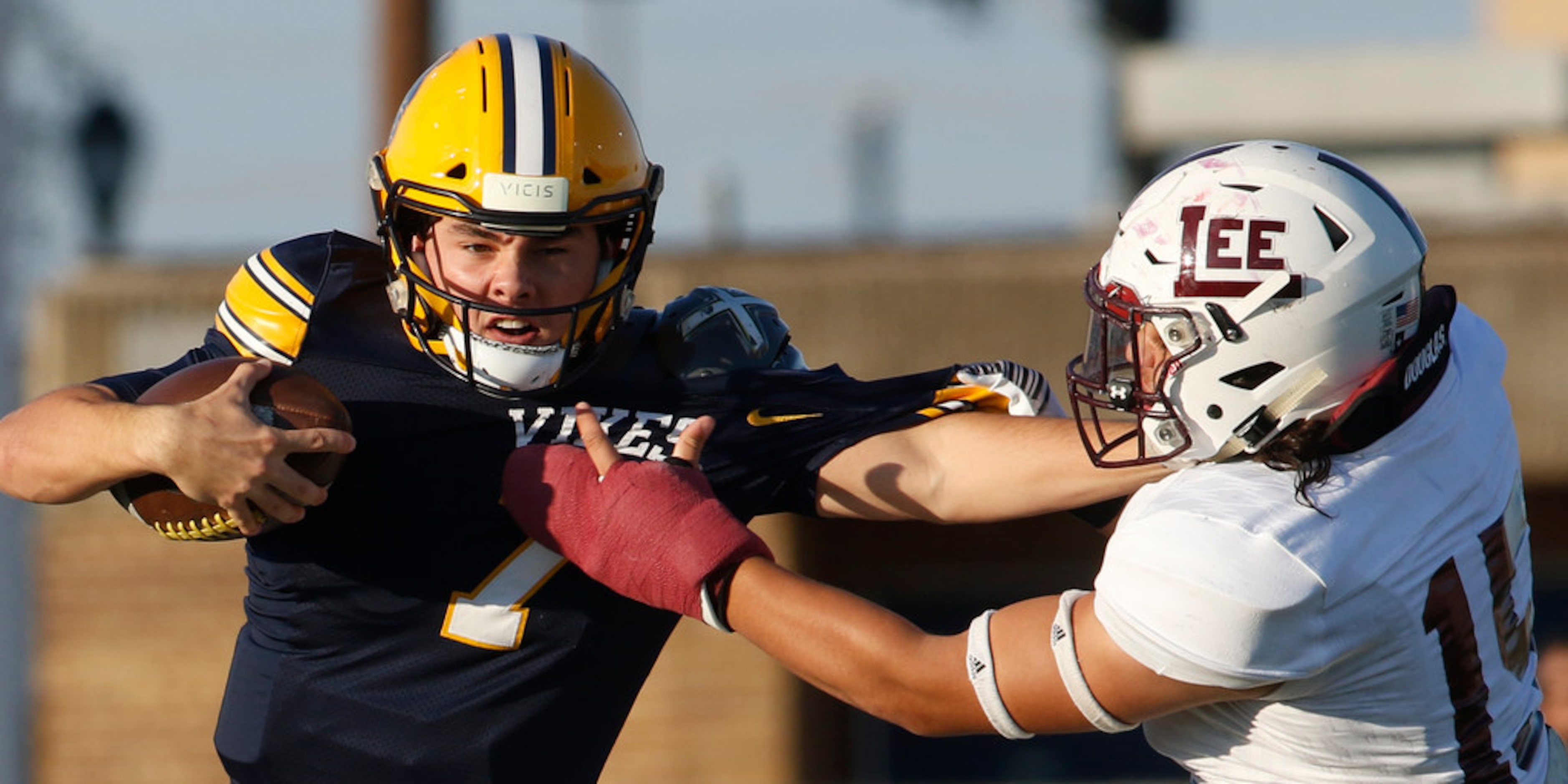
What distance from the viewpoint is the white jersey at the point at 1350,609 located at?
261 centimetres

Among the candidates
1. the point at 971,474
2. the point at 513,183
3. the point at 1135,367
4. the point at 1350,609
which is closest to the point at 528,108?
the point at 513,183

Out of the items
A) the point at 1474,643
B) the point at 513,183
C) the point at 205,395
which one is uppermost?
the point at 513,183

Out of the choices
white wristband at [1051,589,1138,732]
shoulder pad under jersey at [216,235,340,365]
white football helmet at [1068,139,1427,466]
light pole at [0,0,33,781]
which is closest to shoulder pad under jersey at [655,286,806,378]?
shoulder pad under jersey at [216,235,340,365]

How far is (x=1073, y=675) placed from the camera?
2.69m

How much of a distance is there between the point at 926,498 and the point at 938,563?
5809 mm

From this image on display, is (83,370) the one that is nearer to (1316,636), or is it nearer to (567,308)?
(567,308)

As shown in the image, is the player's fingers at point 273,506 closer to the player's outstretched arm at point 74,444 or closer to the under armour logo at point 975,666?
the player's outstretched arm at point 74,444

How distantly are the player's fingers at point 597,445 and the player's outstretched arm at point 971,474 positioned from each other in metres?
0.51

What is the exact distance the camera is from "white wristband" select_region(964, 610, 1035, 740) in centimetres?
278

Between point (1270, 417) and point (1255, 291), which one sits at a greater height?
point (1255, 291)

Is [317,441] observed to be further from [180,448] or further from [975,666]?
[975,666]

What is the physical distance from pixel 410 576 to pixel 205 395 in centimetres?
51

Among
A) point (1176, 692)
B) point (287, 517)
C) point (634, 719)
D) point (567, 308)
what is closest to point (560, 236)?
point (567, 308)

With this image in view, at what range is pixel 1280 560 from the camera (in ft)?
8.51
